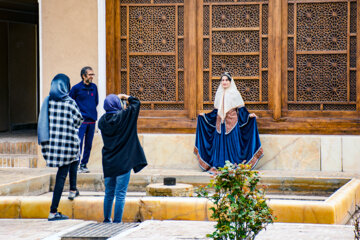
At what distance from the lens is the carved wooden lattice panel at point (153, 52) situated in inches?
456

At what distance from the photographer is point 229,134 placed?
1062 cm

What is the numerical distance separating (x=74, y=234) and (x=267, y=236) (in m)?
1.77

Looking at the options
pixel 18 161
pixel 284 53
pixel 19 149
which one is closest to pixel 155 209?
pixel 18 161

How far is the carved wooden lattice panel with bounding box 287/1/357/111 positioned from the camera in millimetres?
11164

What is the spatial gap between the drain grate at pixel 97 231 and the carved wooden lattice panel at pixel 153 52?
5.16 m

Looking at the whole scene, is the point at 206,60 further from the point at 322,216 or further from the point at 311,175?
the point at 322,216

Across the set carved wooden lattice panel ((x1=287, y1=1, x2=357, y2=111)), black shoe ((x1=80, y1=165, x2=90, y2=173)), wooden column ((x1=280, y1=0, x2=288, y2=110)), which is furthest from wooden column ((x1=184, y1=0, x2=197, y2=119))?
black shoe ((x1=80, y1=165, x2=90, y2=173))

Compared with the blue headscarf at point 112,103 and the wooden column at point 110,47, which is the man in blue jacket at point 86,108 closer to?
the wooden column at point 110,47

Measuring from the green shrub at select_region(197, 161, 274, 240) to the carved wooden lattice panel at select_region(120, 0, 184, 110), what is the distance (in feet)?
21.9

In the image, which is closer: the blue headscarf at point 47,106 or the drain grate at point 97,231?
the drain grate at point 97,231

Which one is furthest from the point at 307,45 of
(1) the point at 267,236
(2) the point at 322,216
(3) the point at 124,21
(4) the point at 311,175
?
(1) the point at 267,236

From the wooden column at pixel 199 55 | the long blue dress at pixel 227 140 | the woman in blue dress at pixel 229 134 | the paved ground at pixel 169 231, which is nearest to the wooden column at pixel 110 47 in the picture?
the wooden column at pixel 199 55

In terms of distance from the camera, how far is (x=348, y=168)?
10789 millimetres

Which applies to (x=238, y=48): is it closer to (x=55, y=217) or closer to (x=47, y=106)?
(x=47, y=106)
